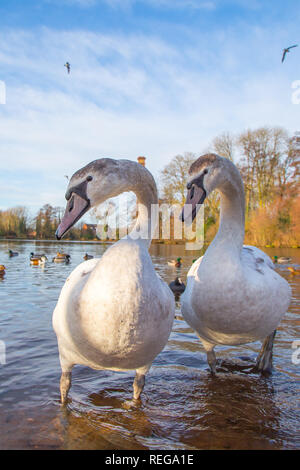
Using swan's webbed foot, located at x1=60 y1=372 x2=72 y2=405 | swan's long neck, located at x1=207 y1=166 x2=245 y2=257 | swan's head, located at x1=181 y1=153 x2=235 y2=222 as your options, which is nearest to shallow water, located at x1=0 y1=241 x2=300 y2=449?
swan's webbed foot, located at x1=60 y1=372 x2=72 y2=405

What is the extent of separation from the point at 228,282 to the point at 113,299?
1330 millimetres

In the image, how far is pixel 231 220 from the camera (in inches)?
154

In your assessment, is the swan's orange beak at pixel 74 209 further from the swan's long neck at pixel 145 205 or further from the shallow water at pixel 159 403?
the shallow water at pixel 159 403

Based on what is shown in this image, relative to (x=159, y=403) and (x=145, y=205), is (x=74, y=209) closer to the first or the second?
(x=145, y=205)

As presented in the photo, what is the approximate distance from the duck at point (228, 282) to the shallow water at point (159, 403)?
579mm

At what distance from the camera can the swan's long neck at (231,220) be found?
3.62 metres

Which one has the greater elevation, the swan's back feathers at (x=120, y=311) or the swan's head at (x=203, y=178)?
the swan's head at (x=203, y=178)

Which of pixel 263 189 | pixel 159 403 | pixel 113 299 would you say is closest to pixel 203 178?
pixel 113 299

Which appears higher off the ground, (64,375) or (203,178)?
(203,178)

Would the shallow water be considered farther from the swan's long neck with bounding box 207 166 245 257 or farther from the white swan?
the swan's long neck with bounding box 207 166 245 257

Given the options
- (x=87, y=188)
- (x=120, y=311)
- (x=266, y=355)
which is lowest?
(x=266, y=355)

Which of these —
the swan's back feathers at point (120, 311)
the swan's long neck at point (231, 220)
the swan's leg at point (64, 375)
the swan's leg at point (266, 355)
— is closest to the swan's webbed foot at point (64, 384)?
the swan's leg at point (64, 375)
